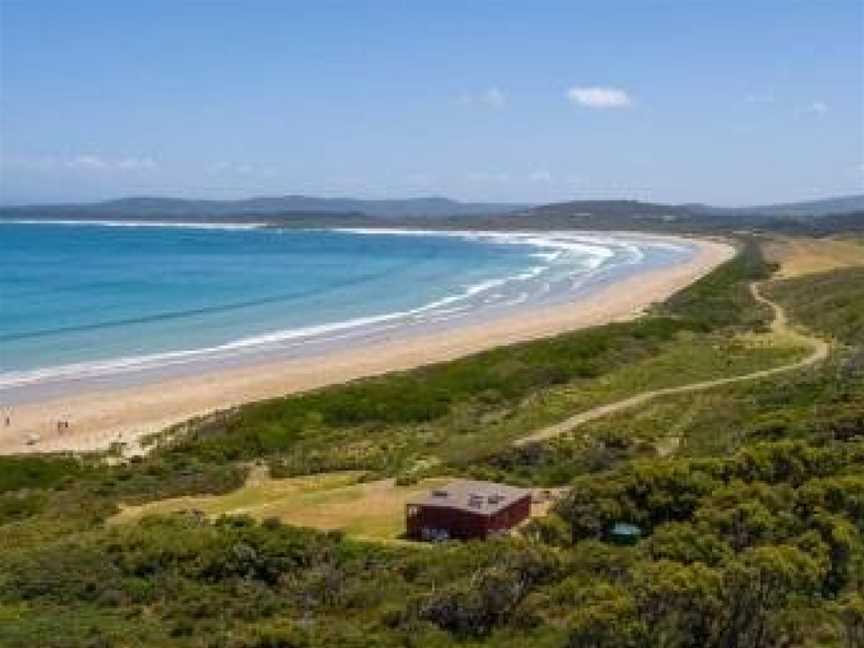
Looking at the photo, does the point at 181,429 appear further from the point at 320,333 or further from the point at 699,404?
the point at 320,333

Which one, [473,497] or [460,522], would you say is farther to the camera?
[473,497]

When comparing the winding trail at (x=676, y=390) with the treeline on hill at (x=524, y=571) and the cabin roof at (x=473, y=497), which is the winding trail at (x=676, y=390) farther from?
the cabin roof at (x=473, y=497)

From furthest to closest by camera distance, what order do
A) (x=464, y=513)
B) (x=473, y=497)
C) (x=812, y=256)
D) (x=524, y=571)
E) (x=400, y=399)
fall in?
(x=812, y=256)
(x=400, y=399)
(x=473, y=497)
(x=464, y=513)
(x=524, y=571)

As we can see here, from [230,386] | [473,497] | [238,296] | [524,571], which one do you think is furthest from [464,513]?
[238,296]

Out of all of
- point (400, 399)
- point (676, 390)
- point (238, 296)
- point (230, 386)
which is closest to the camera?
point (400, 399)

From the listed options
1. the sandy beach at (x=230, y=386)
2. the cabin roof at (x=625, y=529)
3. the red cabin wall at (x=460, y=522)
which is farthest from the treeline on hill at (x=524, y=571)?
the sandy beach at (x=230, y=386)

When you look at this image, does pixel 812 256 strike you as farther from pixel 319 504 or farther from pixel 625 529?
pixel 625 529

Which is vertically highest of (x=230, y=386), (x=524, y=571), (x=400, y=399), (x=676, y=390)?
(x=524, y=571)
